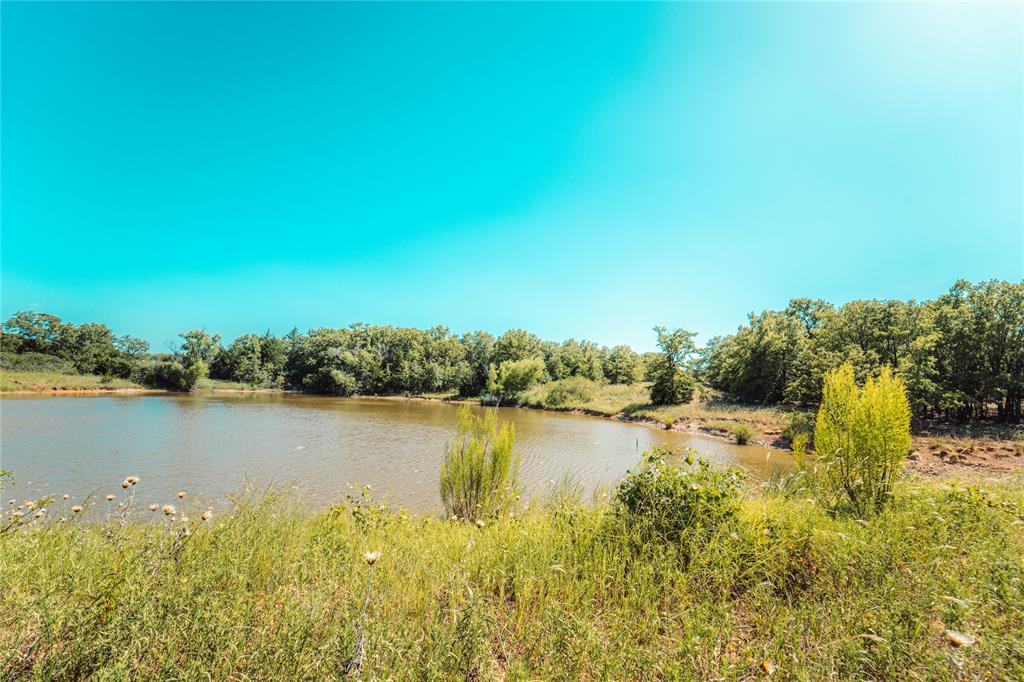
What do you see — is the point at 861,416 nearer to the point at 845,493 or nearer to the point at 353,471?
the point at 845,493

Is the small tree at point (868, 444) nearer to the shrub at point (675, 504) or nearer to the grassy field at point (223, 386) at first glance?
the shrub at point (675, 504)

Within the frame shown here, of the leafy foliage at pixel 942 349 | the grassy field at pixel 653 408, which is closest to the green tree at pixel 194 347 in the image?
the grassy field at pixel 653 408

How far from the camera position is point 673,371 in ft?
127

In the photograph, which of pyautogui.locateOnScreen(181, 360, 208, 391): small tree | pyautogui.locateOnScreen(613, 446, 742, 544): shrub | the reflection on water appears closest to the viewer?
pyautogui.locateOnScreen(613, 446, 742, 544): shrub

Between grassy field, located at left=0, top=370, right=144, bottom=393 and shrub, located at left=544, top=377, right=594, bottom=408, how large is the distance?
159ft

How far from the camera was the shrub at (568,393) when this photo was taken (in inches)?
1703

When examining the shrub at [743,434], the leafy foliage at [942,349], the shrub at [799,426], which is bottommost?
the shrub at [743,434]

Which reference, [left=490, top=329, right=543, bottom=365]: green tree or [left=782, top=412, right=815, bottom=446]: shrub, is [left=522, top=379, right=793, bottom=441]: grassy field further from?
[left=490, top=329, right=543, bottom=365]: green tree

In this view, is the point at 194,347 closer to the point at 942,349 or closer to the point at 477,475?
the point at 477,475

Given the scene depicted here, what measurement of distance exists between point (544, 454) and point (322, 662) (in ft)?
46.1

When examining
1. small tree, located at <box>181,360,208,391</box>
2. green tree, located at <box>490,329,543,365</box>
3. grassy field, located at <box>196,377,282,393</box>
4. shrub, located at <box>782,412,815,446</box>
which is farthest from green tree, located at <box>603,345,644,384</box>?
small tree, located at <box>181,360,208,391</box>

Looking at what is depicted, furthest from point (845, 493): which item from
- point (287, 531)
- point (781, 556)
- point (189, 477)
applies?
point (189, 477)

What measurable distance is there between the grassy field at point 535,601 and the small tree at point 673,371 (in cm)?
3594

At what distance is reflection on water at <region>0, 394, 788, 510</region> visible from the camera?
29.0ft
